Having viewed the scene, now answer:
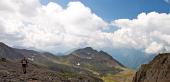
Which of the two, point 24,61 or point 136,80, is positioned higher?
point 24,61

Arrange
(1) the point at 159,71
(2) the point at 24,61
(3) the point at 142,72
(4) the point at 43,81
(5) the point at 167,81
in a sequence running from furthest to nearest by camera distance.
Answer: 1. (2) the point at 24,61
2. (4) the point at 43,81
3. (3) the point at 142,72
4. (1) the point at 159,71
5. (5) the point at 167,81

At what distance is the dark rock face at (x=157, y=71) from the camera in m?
49.3

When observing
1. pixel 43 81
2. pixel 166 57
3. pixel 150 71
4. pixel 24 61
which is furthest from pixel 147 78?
pixel 24 61

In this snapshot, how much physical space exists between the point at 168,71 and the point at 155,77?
360cm

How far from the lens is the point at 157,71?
52375 mm

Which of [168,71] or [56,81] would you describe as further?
[56,81]

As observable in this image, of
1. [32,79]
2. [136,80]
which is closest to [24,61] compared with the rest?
[32,79]

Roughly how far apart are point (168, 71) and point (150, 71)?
589 centimetres

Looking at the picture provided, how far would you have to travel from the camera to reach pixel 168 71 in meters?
48.9

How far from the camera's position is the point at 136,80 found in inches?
2238

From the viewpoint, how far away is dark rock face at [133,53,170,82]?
1943 inches

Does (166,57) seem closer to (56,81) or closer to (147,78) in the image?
(147,78)

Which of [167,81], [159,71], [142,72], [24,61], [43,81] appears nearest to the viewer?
[167,81]

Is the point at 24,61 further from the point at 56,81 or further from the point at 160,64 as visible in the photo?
the point at 160,64
